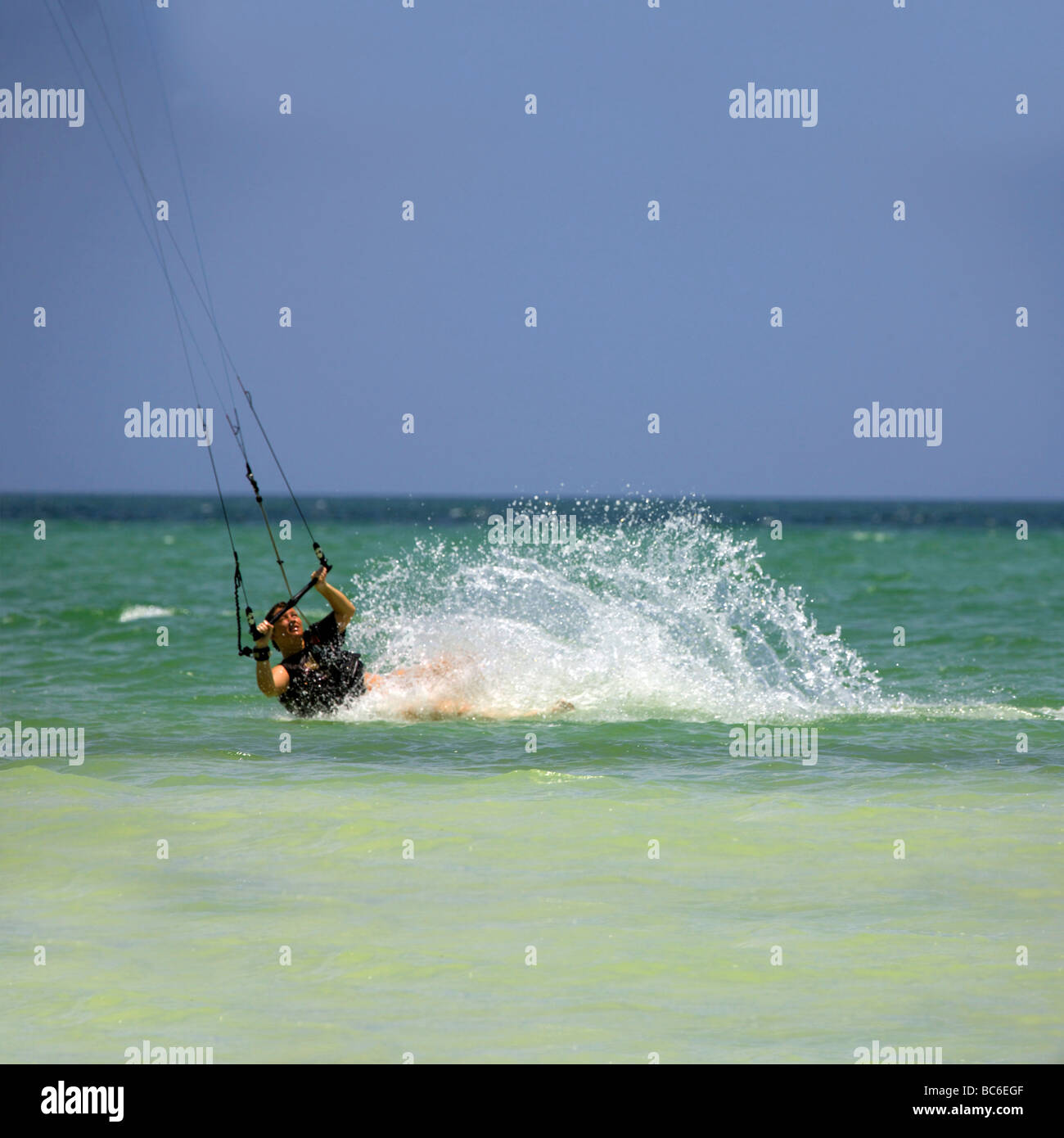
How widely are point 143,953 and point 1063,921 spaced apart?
4.55 meters

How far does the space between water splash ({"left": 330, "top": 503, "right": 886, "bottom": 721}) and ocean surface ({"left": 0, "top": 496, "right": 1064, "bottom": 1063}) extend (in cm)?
5

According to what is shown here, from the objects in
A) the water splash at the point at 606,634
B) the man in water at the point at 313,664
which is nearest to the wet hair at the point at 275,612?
the man in water at the point at 313,664

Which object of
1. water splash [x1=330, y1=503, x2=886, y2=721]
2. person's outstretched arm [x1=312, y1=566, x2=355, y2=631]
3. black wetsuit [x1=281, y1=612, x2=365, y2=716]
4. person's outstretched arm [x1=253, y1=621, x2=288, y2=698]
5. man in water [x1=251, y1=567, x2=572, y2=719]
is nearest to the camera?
person's outstretched arm [x1=253, y1=621, x2=288, y2=698]

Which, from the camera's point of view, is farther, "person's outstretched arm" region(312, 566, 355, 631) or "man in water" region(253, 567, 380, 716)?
"man in water" region(253, 567, 380, 716)

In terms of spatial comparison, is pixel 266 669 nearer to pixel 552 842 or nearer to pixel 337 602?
pixel 337 602

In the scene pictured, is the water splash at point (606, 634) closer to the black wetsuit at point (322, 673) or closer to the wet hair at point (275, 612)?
the black wetsuit at point (322, 673)

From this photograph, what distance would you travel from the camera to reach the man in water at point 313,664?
1250 centimetres

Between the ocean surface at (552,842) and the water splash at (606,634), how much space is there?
45mm

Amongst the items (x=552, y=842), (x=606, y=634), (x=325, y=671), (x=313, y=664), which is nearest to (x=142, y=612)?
(x=606, y=634)

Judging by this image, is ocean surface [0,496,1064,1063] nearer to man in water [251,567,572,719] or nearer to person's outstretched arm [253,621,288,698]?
man in water [251,567,572,719]

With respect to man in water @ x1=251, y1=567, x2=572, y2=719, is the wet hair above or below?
above

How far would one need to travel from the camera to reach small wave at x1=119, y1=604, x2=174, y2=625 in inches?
987

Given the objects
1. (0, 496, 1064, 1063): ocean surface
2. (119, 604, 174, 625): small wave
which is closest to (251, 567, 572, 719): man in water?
(0, 496, 1064, 1063): ocean surface
